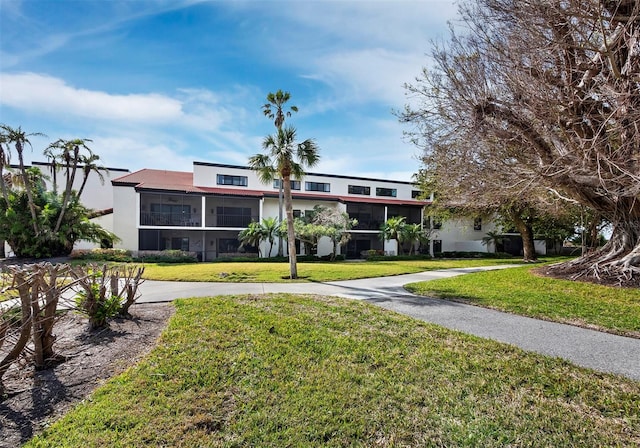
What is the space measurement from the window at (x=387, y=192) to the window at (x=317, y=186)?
19.5 ft

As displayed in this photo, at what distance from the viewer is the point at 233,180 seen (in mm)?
30031

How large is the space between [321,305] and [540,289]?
7.02 metres

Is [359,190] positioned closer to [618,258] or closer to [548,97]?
[618,258]

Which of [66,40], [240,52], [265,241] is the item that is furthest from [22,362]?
[265,241]

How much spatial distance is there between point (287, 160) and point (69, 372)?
469 inches

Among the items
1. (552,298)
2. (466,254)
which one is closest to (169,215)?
(552,298)

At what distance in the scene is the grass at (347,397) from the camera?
297cm

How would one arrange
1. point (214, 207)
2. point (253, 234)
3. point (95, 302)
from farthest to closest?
point (214, 207) → point (253, 234) → point (95, 302)

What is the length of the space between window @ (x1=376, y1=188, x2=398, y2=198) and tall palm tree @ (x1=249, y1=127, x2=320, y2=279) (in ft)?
70.4

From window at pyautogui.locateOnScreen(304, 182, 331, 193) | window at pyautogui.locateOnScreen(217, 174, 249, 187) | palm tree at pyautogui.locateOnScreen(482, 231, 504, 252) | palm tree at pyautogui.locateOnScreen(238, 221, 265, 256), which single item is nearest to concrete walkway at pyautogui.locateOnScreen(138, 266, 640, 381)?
palm tree at pyautogui.locateOnScreen(238, 221, 265, 256)

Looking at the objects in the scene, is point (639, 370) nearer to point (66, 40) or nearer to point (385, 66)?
point (385, 66)

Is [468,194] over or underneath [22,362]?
over

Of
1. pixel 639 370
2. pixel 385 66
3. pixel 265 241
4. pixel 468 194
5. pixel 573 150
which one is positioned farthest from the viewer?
pixel 265 241

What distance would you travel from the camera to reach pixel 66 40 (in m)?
6.84
